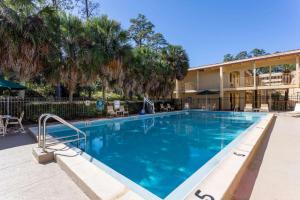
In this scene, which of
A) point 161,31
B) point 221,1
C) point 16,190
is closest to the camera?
point 16,190

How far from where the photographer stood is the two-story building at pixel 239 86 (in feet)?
60.8

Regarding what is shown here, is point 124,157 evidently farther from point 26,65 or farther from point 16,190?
point 26,65

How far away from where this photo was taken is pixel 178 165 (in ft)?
15.6

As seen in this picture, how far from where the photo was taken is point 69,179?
10.5 ft

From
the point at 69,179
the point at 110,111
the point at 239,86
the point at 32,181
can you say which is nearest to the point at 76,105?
the point at 110,111

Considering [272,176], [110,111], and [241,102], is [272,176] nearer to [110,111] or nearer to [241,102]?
[110,111]

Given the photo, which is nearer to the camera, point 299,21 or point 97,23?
point 97,23

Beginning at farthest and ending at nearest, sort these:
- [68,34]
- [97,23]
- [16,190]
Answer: [97,23] < [68,34] < [16,190]

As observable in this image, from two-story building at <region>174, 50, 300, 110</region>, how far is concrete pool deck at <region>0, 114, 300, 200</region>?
16.2 meters

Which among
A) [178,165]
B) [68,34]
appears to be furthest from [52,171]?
[68,34]

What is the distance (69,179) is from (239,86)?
69.4ft

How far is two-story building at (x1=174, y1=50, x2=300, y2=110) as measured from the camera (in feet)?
60.8

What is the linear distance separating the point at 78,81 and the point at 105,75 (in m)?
2.24

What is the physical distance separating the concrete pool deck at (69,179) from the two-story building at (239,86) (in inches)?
639
